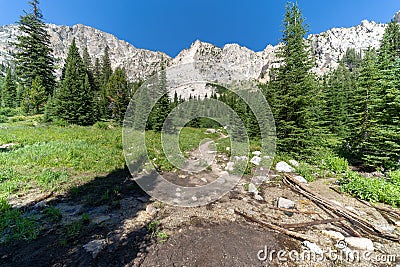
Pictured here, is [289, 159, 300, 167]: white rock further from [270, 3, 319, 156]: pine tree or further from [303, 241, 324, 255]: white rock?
[303, 241, 324, 255]: white rock

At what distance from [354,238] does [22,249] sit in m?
7.46

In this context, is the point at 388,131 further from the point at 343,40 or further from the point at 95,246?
the point at 343,40

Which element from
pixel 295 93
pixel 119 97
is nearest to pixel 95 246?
pixel 295 93

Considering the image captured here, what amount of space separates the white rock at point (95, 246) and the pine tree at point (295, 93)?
38.8 ft

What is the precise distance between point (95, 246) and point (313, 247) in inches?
190

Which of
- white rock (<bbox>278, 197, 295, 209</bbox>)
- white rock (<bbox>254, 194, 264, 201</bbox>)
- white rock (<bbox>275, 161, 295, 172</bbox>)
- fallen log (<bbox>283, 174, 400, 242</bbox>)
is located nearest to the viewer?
fallen log (<bbox>283, 174, 400, 242</bbox>)

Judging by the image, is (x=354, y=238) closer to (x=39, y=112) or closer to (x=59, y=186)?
(x=59, y=186)

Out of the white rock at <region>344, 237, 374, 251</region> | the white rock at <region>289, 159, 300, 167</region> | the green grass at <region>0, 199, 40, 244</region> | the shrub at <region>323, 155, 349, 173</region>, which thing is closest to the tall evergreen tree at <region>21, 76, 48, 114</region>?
the green grass at <region>0, 199, 40, 244</region>

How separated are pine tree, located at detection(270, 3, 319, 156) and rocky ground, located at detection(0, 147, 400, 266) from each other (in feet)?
20.2

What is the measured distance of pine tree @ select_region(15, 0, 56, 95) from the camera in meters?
32.9

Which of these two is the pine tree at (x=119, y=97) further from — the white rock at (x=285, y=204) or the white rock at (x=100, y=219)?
the white rock at (x=285, y=204)

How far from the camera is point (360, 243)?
4.31m

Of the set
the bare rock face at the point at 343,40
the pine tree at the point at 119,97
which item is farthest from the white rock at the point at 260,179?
the bare rock face at the point at 343,40

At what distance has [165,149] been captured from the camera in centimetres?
1376
